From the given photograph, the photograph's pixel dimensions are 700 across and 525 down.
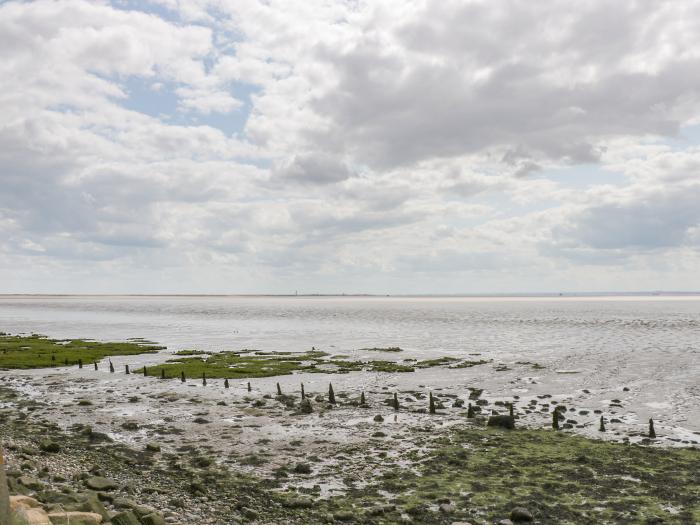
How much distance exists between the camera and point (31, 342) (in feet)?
296

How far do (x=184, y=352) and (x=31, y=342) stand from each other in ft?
106

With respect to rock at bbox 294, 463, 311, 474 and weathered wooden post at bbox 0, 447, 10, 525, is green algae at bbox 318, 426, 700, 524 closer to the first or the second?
rock at bbox 294, 463, 311, 474

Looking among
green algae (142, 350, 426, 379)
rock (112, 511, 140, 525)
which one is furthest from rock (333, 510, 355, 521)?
green algae (142, 350, 426, 379)

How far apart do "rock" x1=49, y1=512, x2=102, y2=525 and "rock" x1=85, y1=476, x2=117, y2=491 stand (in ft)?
20.7

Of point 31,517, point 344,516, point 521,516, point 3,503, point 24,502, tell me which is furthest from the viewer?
point 344,516

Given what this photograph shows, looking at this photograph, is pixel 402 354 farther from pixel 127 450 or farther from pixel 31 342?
pixel 31 342

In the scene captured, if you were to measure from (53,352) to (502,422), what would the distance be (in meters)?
65.4

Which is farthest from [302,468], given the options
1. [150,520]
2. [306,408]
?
[306,408]

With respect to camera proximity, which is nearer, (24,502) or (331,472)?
(24,502)

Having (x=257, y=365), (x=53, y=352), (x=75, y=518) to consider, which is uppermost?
(x=75, y=518)

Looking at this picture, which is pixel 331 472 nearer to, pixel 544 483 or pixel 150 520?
pixel 544 483

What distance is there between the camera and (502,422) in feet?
109

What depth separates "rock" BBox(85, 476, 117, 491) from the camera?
21562 millimetres

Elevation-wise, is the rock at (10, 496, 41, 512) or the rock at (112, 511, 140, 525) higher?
the rock at (10, 496, 41, 512)
